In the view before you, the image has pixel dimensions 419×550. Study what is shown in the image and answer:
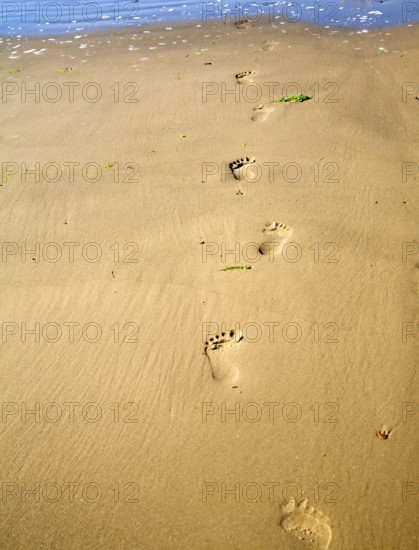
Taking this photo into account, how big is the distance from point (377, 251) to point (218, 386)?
1612 millimetres

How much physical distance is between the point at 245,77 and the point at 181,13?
3.29 m

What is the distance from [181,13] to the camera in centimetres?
819

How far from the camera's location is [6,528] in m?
2.42

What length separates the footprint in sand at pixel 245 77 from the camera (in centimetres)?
578

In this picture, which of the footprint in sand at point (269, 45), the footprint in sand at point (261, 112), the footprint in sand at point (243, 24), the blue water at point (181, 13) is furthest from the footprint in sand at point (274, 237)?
the footprint in sand at point (243, 24)

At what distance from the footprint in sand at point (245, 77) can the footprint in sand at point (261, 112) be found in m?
0.73

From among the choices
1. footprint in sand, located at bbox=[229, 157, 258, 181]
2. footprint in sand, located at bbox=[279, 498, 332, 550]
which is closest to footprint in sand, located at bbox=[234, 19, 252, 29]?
footprint in sand, located at bbox=[229, 157, 258, 181]

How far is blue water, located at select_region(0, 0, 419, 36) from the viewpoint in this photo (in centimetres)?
728

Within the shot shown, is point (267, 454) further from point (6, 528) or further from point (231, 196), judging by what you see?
point (231, 196)

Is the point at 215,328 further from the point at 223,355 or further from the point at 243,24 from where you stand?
the point at 243,24

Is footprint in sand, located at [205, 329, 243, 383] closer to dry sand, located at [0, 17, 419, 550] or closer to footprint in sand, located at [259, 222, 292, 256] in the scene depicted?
dry sand, located at [0, 17, 419, 550]

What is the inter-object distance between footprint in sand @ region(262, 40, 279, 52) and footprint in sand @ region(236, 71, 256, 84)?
2.87 feet

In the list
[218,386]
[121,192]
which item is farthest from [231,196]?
[218,386]

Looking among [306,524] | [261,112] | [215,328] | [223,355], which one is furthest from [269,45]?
[306,524]
